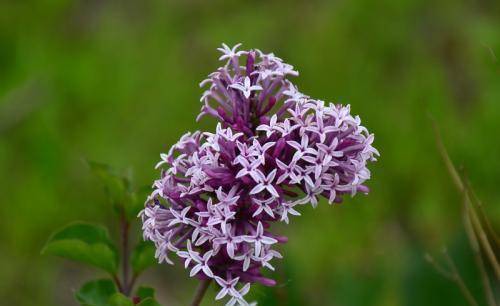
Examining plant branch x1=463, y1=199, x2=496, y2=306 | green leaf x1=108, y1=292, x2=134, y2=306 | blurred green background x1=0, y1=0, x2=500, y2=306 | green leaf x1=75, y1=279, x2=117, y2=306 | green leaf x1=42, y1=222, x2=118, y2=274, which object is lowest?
green leaf x1=108, y1=292, x2=134, y2=306

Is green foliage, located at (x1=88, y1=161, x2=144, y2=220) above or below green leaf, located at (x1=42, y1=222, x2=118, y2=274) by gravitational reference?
above

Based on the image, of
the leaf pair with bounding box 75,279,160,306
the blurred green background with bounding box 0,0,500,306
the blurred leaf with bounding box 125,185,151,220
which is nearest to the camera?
the leaf pair with bounding box 75,279,160,306

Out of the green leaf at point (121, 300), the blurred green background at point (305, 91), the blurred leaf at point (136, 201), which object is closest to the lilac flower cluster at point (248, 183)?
the green leaf at point (121, 300)

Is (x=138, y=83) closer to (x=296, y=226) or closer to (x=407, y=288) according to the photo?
(x=296, y=226)

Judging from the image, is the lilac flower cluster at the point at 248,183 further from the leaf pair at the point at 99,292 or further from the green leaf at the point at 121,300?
the leaf pair at the point at 99,292

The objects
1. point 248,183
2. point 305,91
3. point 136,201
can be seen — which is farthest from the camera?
point 305,91

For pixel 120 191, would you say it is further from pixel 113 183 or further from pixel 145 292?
pixel 145 292

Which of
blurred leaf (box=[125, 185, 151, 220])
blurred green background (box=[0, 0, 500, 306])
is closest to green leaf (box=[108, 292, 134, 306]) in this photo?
blurred leaf (box=[125, 185, 151, 220])

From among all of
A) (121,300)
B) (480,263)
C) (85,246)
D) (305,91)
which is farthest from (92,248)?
(305,91)

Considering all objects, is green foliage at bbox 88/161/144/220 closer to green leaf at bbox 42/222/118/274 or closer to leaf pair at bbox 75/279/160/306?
green leaf at bbox 42/222/118/274
